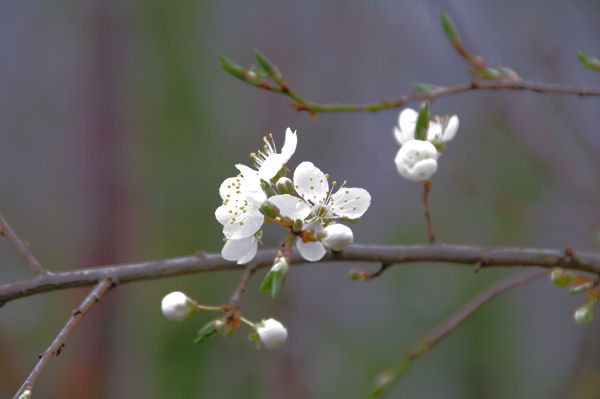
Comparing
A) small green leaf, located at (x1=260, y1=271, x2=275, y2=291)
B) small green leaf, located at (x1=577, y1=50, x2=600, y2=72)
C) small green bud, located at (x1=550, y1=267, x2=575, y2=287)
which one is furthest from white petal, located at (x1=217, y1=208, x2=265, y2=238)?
small green leaf, located at (x1=577, y1=50, x2=600, y2=72)

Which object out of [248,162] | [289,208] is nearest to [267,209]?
[289,208]

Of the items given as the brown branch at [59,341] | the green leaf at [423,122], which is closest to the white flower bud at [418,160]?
the green leaf at [423,122]

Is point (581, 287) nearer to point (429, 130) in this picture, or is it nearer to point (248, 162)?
point (429, 130)

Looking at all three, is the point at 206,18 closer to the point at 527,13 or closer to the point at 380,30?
the point at 380,30

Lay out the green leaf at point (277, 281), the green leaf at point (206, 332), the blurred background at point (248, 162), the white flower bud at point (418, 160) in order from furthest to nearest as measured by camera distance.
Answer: the blurred background at point (248, 162) → the white flower bud at point (418, 160) → the green leaf at point (206, 332) → the green leaf at point (277, 281)

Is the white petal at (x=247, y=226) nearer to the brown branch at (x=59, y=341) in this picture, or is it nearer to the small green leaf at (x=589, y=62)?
the brown branch at (x=59, y=341)
